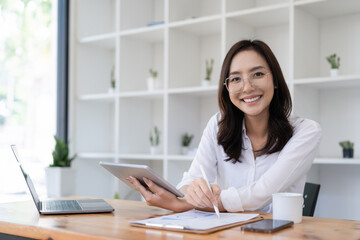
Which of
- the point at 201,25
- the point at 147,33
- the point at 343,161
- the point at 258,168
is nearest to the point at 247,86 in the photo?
the point at 258,168

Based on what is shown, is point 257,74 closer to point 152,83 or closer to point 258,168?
point 258,168

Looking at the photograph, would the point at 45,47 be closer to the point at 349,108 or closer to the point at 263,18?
the point at 263,18

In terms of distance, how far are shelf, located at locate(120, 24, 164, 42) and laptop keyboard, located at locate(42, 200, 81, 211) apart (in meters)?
2.06

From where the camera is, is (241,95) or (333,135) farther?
(333,135)

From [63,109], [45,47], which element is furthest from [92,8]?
[63,109]

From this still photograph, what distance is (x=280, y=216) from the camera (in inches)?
54.5

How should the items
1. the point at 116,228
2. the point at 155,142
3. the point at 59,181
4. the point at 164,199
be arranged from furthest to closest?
the point at 155,142 → the point at 59,181 → the point at 164,199 → the point at 116,228

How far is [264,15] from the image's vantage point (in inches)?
124

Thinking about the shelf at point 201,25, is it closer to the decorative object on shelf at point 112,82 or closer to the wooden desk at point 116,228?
the decorative object on shelf at point 112,82

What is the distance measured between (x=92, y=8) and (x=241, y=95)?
2.65 metres

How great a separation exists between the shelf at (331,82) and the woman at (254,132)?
852 mm

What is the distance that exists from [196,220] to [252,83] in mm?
815

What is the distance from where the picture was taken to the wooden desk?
45.6 inches

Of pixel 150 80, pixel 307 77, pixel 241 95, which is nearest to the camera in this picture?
pixel 241 95
